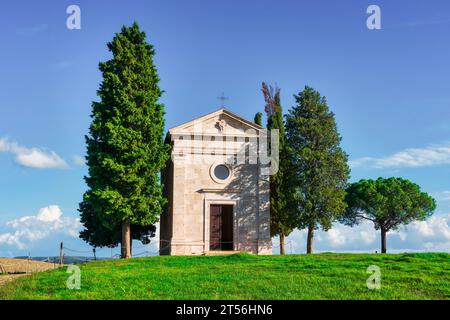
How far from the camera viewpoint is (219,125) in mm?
33000

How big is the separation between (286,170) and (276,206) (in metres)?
2.57

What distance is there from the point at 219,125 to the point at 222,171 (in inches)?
117

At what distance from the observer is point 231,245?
32719 millimetres

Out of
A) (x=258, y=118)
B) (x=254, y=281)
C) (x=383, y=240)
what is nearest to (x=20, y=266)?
(x=258, y=118)

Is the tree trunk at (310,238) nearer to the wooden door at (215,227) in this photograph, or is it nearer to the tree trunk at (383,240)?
the wooden door at (215,227)

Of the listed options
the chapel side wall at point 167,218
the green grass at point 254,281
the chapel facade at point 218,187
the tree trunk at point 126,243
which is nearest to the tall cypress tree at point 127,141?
the tree trunk at point 126,243

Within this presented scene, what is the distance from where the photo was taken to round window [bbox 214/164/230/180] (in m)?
32.7

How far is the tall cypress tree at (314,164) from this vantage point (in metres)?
33.3

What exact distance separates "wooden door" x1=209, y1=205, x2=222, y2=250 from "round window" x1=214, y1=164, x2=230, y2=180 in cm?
192

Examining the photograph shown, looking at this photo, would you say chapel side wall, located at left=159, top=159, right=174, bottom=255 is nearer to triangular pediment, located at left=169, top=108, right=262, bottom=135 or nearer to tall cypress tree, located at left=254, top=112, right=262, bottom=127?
triangular pediment, located at left=169, top=108, right=262, bottom=135

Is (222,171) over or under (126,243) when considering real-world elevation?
over

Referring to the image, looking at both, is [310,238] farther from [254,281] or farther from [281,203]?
[254,281]

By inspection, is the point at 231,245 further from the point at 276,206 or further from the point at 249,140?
the point at 249,140
